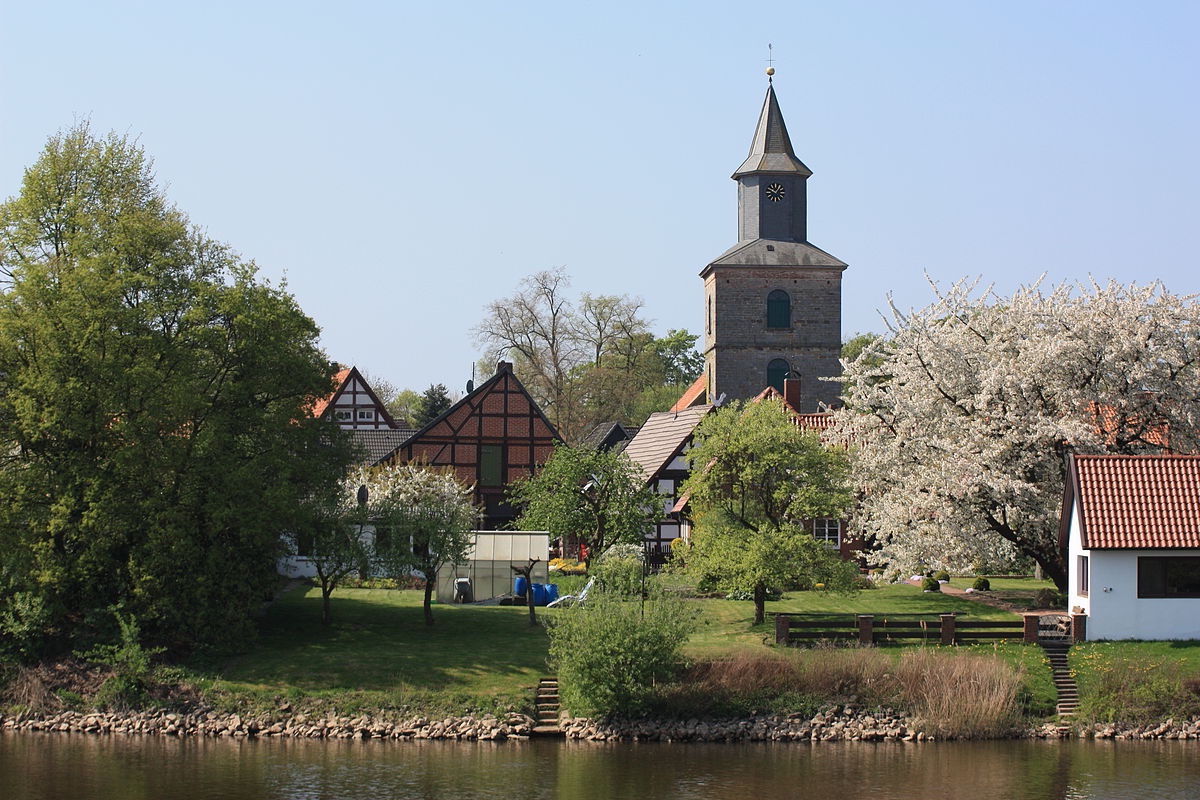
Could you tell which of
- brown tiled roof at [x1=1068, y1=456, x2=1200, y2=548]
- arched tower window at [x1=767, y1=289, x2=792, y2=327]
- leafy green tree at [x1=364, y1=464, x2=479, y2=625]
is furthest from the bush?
arched tower window at [x1=767, y1=289, x2=792, y2=327]

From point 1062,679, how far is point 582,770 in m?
11.5

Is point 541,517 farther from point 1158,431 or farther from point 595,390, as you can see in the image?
point 595,390

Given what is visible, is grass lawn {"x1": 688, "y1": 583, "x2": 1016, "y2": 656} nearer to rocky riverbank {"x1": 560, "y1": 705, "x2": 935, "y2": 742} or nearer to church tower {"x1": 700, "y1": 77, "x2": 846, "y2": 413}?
rocky riverbank {"x1": 560, "y1": 705, "x2": 935, "y2": 742}

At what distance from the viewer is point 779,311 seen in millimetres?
71250

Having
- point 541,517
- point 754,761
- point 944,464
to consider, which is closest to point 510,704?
point 754,761

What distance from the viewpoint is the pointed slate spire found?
69.6 metres

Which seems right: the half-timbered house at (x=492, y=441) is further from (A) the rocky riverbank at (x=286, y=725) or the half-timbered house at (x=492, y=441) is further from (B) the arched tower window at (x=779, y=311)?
(A) the rocky riverbank at (x=286, y=725)

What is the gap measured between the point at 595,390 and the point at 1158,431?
48.5 m

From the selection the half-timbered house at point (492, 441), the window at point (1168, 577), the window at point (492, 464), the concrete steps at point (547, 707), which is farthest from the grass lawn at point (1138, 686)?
the window at point (492, 464)

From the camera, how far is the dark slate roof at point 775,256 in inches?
2776

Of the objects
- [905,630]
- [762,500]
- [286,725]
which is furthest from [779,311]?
[286,725]

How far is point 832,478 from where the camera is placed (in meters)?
39.9

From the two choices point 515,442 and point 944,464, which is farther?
point 515,442

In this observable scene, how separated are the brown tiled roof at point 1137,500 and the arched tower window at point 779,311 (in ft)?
115
